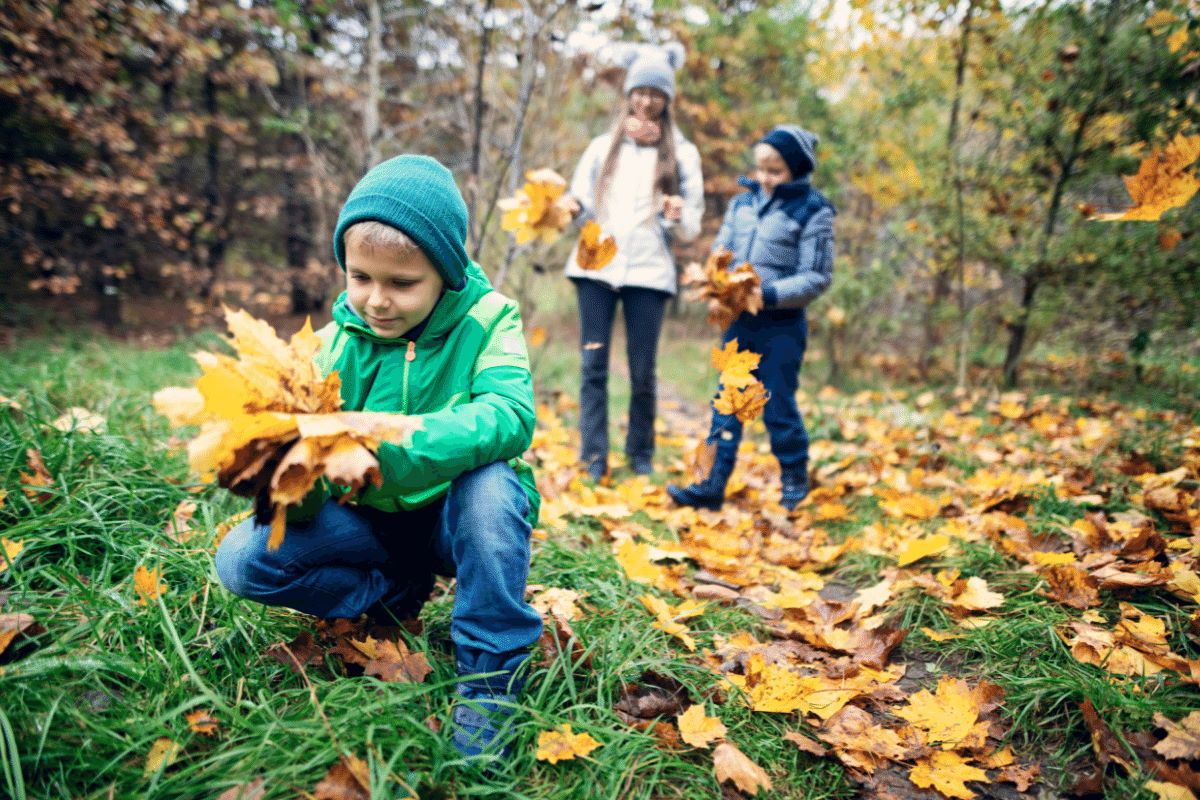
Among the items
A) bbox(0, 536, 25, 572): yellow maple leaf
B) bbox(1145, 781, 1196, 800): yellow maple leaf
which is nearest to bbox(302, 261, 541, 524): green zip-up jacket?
bbox(0, 536, 25, 572): yellow maple leaf

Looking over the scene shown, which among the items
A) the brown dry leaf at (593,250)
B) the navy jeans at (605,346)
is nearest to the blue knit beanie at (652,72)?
the brown dry leaf at (593,250)

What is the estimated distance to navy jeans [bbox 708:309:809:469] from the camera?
265cm

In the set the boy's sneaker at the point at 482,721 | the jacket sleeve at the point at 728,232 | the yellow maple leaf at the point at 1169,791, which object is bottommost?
the boy's sneaker at the point at 482,721

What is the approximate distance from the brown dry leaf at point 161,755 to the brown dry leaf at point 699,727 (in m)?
0.92

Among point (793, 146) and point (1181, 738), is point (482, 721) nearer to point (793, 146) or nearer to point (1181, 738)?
point (1181, 738)

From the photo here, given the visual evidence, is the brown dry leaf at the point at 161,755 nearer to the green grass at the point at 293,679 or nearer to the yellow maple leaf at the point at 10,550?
the green grass at the point at 293,679

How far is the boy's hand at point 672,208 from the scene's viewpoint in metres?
2.84

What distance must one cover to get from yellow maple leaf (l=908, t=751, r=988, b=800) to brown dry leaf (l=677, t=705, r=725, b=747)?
393 millimetres

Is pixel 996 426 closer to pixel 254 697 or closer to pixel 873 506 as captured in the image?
pixel 873 506

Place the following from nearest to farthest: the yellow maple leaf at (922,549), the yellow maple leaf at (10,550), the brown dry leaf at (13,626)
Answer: the brown dry leaf at (13,626), the yellow maple leaf at (10,550), the yellow maple leaf at (922,549)

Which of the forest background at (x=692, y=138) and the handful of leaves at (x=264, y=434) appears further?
the forest background at (x=692, y=138)

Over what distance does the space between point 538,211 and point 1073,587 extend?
7.43 feet

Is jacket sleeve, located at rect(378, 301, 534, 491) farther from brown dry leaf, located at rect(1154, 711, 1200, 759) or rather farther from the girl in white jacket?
the girl in white jacket

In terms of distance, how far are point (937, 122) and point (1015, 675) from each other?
528 cm
